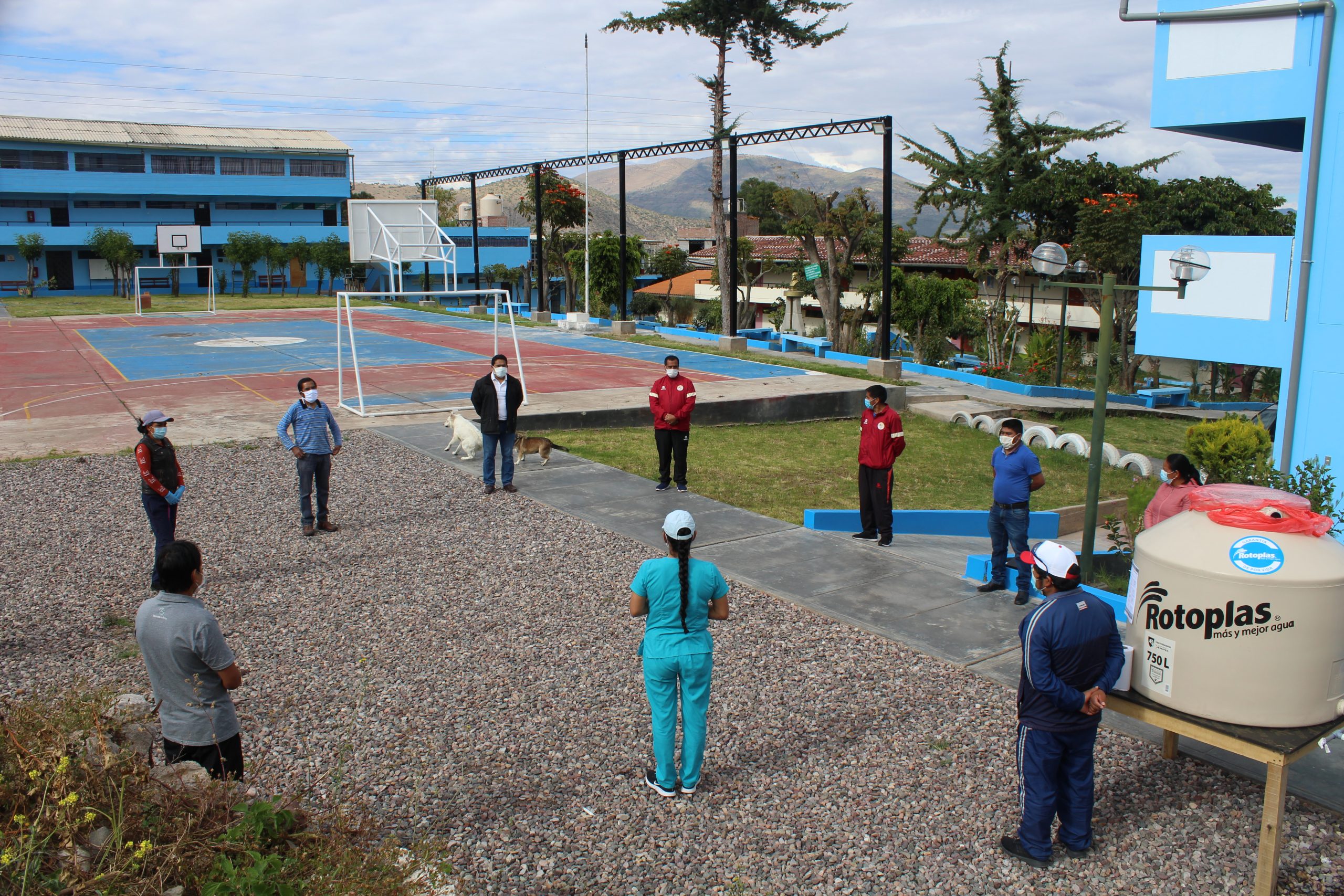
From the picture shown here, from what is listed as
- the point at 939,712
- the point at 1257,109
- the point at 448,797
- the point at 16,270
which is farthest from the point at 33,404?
the point at 16,270

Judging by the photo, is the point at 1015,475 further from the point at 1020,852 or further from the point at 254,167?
the point at 254,167

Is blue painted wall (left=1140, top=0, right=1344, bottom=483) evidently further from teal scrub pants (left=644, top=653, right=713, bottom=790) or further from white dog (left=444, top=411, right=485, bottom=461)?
white dog (left=444, top=411, right=485, bottom=461)

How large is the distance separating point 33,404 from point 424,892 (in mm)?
Answer: 19180

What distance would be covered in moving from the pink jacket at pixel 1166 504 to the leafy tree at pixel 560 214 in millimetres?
47835

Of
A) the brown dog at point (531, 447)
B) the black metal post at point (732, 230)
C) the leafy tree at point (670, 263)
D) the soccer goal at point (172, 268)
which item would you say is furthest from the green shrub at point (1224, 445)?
the leafy tree at point (670, 263)

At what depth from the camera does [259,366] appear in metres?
26.0

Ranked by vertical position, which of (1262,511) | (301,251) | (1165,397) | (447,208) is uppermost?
(447,208)

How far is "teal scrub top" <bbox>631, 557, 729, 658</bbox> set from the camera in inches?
204

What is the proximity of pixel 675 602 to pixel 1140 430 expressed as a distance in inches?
834

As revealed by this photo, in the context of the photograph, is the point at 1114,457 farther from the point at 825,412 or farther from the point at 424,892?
the point at 424,892

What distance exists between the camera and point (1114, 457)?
16672mm

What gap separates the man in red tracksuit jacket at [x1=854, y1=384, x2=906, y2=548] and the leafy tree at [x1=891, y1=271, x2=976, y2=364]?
24.4 metres

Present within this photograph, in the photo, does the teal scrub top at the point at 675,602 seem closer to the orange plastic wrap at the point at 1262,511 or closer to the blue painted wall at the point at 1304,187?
the orange plastic wrap at the point at 1262,511

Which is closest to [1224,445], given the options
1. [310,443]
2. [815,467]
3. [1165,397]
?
[815,467]
